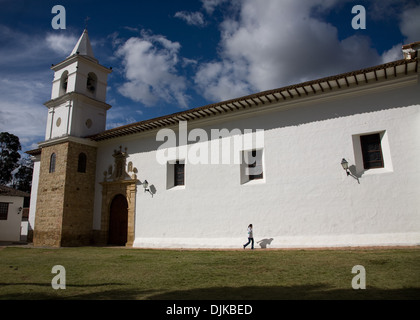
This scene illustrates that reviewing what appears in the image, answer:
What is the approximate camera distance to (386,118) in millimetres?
9438

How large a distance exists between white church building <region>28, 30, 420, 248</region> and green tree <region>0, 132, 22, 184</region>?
28.5 m

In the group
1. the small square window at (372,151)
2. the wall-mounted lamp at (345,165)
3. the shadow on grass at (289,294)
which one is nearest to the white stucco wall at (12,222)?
the shadow on grass at (289,294)

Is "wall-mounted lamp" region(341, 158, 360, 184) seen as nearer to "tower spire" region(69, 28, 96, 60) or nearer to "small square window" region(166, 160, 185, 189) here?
"small square window" region(166, 160, 185, 189)

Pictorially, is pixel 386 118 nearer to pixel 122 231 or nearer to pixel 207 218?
pixel 207 218

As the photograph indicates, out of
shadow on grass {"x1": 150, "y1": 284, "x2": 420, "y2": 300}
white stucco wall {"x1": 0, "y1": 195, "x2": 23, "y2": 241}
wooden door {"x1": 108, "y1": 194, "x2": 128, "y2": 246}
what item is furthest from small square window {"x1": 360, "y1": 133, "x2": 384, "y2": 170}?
white stucco wall {"x1": 0, "y1": 195, "x2": 23, "y2": 241}

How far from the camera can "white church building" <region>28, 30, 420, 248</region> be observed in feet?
30.1

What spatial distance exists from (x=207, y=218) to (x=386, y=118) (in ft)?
22.9

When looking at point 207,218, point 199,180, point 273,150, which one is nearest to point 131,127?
point 199,180

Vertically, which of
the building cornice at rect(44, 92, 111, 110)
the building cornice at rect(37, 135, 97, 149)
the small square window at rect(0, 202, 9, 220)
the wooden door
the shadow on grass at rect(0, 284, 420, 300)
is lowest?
the shadow on grass at rect(0, 284, 420, 300)

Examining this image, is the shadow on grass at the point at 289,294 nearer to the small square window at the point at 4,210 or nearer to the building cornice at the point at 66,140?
the building cornice at the point at 66,140

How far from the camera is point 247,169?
11.7m

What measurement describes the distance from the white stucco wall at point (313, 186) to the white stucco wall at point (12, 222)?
50.8 ft

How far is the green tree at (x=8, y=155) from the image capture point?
39.7 m
